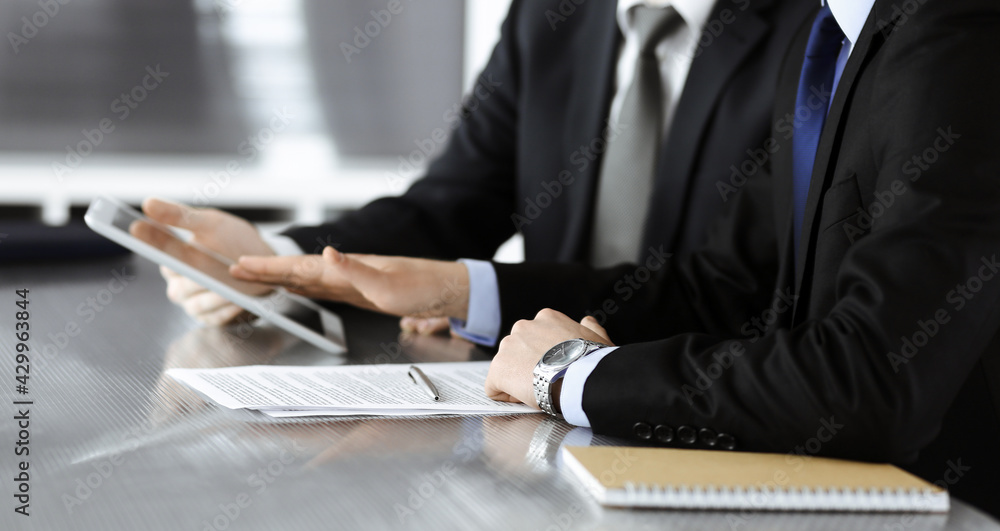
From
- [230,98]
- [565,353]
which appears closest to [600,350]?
[565,353]

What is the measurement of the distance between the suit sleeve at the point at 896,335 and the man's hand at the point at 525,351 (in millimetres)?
86

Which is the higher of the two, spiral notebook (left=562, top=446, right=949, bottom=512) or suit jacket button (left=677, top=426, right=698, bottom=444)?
spiral notebook (left=562, top=446, right=949, bottom=512)

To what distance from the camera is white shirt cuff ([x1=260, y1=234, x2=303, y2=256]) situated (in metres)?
1.53

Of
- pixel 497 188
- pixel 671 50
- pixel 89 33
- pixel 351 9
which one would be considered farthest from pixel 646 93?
pixel 89 33

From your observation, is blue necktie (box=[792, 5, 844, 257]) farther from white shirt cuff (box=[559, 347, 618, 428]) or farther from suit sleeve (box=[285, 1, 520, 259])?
suit sleeve (box=[285, 1, 520, 259])

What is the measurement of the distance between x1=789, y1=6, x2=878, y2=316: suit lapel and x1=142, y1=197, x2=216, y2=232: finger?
35.1 inches

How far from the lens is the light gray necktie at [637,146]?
167 centimetres

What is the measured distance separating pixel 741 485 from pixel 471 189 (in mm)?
1307

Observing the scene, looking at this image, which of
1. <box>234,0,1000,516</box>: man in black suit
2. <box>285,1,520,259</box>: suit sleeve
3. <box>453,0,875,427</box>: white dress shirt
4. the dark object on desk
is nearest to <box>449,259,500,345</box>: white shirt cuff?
<box>453,0,875,427</box>: white dress shirt

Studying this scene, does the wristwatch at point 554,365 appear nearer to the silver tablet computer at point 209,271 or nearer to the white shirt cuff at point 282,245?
the silver tablet computer at point 209,271

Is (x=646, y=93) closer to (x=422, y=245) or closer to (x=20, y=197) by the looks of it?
(x=422, y=245)

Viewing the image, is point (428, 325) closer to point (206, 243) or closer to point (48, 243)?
point (206, 243)

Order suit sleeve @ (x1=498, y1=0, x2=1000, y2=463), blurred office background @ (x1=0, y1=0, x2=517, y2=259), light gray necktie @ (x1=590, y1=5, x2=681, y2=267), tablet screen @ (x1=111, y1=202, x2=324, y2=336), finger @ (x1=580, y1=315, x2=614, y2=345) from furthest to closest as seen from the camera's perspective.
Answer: blurred office background @ (x1=0, y1=0, x2=517, y2=259) < light gray necktie @ (x1=590, y1=5, x2=681, y2=267) < tablet screen @ (x1=111, y1=202, x2=324, y2=336) < finger @ (x1=580, y1=315, x2=614, y2=345) < suit sleeve @ (x1=498, y1=0, x2=1000, y2=463)

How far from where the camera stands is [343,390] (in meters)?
0.93
